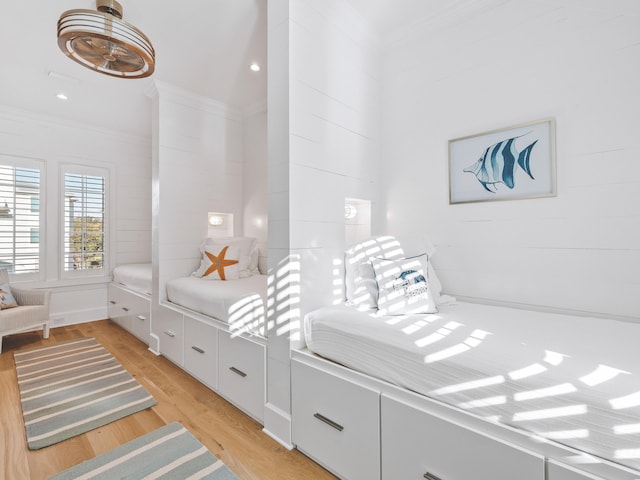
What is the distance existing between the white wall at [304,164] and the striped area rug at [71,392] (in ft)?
3.74

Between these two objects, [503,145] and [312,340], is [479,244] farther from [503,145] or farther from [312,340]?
[312,340]

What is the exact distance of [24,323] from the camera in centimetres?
323

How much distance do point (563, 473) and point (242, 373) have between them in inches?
65.2

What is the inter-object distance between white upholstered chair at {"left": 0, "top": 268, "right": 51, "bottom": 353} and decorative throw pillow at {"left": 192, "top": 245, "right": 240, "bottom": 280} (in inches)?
73.1

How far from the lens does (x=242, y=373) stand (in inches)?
78.5

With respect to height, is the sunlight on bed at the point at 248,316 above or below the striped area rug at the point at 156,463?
above

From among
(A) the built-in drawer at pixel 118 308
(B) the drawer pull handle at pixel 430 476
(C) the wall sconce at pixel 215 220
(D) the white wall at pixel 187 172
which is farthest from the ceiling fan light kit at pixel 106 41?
(A) the built-in drawer at pixel 118 308

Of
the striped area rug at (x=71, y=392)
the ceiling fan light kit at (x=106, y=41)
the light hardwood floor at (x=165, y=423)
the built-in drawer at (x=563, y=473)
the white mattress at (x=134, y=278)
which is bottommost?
the light hardwood floor at (x=165, y=423)

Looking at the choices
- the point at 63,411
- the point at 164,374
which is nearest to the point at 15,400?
the point at 63,411

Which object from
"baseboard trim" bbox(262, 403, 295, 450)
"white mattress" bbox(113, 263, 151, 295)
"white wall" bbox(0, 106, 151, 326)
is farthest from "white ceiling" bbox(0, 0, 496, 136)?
"baseboard trim" bbox(262, 403, 295, 450)

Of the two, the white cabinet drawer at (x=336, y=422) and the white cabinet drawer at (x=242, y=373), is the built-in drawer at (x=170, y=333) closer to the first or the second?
the white cabinet drawer at (x=242, y=373)

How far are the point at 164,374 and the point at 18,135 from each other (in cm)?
342

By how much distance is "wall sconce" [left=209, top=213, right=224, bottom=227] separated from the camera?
143 inches

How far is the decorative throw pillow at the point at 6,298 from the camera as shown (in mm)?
3196
